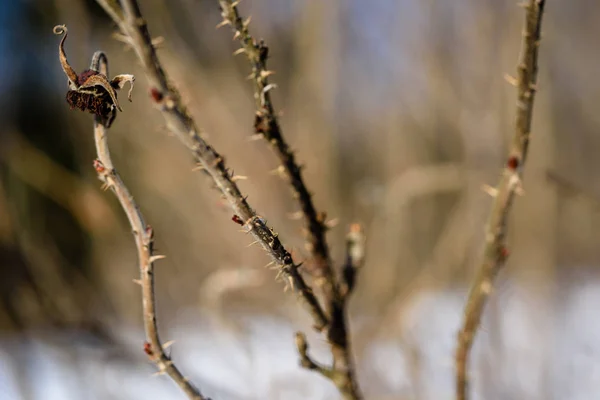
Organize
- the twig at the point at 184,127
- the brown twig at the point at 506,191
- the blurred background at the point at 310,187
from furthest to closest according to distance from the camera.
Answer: the blurred background at the point at 310,187
the brown twig at the point at 506,191
the twig at the point at 184,127

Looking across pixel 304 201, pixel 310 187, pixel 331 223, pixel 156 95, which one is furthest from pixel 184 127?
pixel 310 187

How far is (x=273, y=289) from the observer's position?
1.98 m

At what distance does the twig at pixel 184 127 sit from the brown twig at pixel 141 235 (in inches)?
2.6

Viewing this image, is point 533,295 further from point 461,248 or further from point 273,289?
point 273,289

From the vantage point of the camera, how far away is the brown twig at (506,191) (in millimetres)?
393

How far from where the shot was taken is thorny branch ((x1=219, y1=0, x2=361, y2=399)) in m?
0.37

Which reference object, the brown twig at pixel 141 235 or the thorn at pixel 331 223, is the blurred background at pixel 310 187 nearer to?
the thorn at pixel 331 223

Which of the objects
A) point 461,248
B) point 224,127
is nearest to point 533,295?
point 461,248

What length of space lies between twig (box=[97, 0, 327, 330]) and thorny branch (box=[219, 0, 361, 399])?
0.06 meters

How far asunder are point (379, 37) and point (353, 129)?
1.86ft

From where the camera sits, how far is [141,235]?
0.37 m

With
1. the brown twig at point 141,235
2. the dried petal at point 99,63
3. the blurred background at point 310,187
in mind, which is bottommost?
the brown twig at point 141,235

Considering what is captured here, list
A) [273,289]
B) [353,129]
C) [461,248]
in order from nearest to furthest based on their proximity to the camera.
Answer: [461,248]
[273,289]
[353,129]

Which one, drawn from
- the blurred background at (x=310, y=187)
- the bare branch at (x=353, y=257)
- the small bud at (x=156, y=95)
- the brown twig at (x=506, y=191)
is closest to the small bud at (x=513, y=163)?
the brown twig at (x=506, y=191)
